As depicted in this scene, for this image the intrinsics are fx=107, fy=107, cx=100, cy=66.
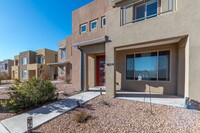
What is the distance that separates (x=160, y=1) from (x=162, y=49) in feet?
10.3

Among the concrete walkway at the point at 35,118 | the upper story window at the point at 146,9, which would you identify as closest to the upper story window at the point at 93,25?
the upper story window at the point at 146,9

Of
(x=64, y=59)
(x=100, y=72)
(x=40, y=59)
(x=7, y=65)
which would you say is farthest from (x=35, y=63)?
(x=100, y=72)

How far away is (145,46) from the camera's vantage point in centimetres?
743

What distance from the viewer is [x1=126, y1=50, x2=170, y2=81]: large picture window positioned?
7.46m

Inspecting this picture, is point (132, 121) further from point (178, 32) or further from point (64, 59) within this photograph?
point (64, 59)

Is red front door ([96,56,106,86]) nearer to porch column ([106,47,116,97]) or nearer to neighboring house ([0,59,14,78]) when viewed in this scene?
porch column ([106,47,116,97])

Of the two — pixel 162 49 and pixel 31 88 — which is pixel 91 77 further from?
pixel 162 49

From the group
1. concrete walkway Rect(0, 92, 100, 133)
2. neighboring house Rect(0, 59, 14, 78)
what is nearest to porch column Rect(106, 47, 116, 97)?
concrete walkway Rect(0, 92, 100, 133)

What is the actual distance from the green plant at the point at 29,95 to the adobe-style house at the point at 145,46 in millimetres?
3137

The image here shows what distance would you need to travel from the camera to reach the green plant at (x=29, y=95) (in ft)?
19.6

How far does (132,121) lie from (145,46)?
16.8 feet

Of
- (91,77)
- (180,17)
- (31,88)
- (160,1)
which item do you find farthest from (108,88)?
(160,1)

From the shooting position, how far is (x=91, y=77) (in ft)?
36.9

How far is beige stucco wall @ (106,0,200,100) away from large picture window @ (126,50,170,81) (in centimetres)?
207
